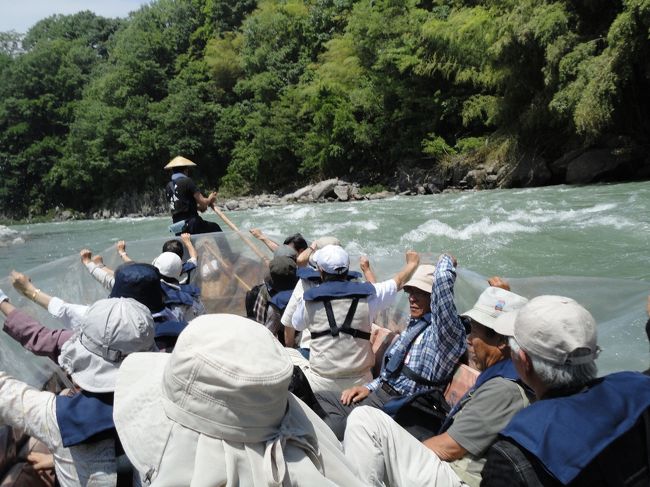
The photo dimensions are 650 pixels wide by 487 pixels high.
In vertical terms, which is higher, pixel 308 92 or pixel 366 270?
pixel 308 92

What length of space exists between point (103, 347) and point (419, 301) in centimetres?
144

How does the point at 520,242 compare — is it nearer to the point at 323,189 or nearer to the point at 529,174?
the point at 529,174

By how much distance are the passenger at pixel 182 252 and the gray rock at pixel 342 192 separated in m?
20.0

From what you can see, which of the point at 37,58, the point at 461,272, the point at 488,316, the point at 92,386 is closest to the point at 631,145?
the point at 461,272

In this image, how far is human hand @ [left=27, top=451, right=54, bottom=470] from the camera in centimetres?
198

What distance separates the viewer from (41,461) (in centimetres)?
199

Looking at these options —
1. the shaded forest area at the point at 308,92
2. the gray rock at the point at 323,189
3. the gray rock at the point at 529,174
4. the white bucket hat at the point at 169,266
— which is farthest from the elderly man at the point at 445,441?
the gray rock at the point at 323,189

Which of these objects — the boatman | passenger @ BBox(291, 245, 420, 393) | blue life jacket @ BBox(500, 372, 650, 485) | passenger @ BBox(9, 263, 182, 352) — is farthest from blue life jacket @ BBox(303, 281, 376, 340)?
the boatman

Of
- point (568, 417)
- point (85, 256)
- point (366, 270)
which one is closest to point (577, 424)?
point (568, 417)

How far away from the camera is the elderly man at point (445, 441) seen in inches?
73.6

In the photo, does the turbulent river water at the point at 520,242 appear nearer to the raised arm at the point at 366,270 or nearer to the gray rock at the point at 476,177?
the raised arm at the point at 366,270

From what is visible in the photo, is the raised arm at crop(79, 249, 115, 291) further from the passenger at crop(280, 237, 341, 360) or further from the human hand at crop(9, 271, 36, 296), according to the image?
the passenger at crop(280, 237, 341, 360)

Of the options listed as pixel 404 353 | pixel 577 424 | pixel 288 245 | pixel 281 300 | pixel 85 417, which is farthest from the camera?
pixel 288 245

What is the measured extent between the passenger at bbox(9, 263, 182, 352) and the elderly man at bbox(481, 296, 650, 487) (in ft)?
5.00
